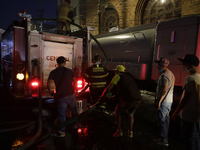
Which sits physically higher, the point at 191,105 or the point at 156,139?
the point at 191,105

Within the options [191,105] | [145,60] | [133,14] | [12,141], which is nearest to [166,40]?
[145,60]

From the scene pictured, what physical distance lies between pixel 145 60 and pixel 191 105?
3.67 metres

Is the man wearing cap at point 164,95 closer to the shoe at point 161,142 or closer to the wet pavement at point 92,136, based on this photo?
the shoe at point 161,142

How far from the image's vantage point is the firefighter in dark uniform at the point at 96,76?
447cm

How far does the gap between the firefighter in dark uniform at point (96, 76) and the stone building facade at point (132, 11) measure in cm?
491

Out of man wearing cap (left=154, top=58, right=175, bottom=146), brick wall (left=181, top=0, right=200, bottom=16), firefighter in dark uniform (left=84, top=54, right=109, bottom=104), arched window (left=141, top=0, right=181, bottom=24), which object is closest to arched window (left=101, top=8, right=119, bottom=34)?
arched window (left=141, top=0, right=181, bottom=24)

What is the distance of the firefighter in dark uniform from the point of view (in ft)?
14.7

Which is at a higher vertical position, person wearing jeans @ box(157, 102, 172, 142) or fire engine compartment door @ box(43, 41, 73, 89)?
fire engine compartment door @ box(43, 41, 73, 89)

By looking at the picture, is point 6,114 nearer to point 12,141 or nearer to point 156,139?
point 12,141

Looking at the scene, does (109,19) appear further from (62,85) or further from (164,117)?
(164,117)

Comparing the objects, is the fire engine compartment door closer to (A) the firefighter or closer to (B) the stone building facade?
(A) the firefighter

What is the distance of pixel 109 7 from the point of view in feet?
46.3

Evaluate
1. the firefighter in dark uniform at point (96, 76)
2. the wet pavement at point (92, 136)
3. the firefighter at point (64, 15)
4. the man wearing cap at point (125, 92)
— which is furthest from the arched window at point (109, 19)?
the man wearing cap at point (125, 92)

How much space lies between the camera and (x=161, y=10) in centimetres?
1062
